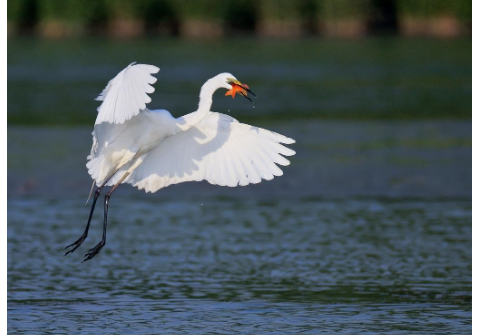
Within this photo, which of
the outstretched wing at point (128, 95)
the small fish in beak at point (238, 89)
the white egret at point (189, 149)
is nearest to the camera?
the outstretched wing at point (128, 95)

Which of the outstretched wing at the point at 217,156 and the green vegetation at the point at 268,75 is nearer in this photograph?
the outstretched wing at the point at 217,156

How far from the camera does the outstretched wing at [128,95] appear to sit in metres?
7.79

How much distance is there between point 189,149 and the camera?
9.73 metres

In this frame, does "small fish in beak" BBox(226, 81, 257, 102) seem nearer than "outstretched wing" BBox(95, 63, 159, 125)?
No

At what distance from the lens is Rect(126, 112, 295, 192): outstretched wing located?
362 inches

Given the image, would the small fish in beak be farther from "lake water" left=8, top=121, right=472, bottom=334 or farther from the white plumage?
"lake water" left=8, top=121, right=472, bottom=334

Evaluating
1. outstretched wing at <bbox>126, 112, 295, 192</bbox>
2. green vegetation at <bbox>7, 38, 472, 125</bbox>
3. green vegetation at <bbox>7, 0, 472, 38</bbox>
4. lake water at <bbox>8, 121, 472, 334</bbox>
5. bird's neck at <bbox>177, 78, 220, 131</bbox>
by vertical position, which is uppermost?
green vegetation at <bbox>7, 0, 472, 38</bbox>

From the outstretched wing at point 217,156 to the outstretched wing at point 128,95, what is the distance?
1.57 m

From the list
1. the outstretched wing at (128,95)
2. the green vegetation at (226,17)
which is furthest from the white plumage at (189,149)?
the green vegetation at (226,17)

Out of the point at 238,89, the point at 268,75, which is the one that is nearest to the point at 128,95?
the point at 238,89

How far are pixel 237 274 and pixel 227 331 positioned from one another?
227cm

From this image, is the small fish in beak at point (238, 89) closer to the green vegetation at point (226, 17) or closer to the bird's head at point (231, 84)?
the bird's head at point (231, 84)

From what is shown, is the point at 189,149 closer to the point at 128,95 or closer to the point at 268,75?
the point at 128,95

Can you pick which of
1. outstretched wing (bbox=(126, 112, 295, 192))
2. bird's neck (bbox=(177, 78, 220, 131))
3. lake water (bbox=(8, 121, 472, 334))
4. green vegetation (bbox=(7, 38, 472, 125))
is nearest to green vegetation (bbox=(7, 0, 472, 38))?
green vegetation (bbox=(7, 38, 472, 125))
